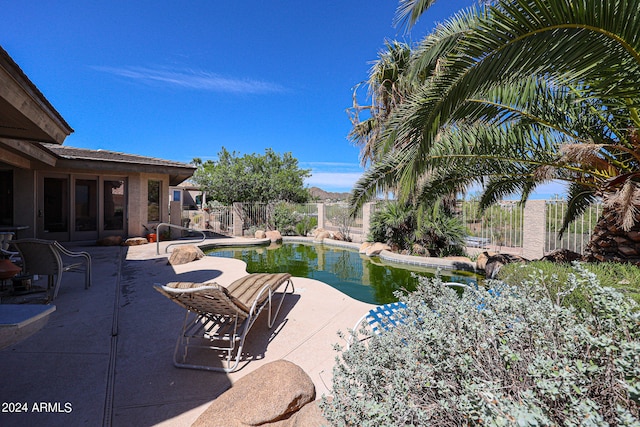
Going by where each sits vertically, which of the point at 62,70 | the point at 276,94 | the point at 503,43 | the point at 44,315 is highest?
the point at 276,94

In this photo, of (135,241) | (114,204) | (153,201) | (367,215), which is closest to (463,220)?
(367,215)

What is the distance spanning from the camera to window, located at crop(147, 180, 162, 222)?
13.8 m

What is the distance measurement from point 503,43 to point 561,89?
3164 mm

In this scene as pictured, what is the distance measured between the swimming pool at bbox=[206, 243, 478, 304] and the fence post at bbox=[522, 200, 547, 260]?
7.93ft

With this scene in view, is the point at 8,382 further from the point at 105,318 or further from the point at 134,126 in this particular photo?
the point at 134,126

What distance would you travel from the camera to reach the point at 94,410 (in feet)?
8.19

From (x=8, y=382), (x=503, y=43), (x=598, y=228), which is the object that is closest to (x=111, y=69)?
(x=8, y=382)

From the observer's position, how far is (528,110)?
5074 mm

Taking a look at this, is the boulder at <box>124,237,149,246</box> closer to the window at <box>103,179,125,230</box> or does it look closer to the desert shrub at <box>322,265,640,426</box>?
the window at <box>103,179,125,230</box>

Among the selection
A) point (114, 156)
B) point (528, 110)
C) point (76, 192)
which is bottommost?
point (76, 192)

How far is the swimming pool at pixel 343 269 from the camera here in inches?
294

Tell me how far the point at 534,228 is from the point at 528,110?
6040 millimetres

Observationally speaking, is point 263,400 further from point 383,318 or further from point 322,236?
point 322,236

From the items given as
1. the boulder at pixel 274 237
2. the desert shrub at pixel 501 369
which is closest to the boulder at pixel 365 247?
the boulder at pixel 274 237
